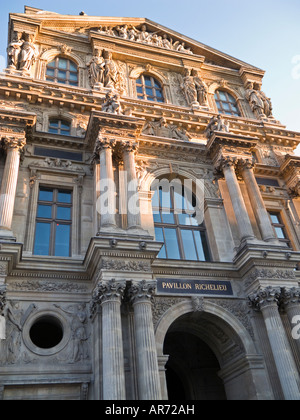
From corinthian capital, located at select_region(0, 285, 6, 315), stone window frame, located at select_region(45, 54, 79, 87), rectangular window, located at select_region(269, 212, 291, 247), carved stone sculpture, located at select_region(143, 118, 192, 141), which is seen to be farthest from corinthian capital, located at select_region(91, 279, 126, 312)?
stone window frame, located at select_region(45, 54, 79, 87)

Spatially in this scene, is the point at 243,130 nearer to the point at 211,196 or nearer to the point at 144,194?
the point at 211,196

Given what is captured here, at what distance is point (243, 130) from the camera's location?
76.2ft

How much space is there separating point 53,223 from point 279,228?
11.5 metres

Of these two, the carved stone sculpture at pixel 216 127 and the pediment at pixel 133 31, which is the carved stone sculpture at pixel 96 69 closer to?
the pediment at pixel 133 31

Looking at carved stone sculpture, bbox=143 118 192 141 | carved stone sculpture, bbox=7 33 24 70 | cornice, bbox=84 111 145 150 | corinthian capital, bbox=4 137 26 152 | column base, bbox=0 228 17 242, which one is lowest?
column base, bbox=0 228 17 242

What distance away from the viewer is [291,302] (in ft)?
48.9

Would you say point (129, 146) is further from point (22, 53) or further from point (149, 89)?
point (22, 53)

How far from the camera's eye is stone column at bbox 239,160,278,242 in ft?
55.7

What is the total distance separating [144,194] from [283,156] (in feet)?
32.4

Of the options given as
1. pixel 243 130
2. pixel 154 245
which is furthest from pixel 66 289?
pixel 243 130

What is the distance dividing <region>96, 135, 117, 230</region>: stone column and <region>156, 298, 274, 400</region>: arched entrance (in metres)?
4.21

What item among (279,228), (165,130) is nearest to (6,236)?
(165,130)

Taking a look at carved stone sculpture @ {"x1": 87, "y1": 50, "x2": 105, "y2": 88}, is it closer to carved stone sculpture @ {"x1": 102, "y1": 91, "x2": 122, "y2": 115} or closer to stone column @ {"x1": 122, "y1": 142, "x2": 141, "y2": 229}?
carved stone sculpture @ {"x1": 102, "y1": 91, "x2": 122, "y2": 115}

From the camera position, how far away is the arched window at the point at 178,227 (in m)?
17.1
